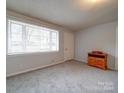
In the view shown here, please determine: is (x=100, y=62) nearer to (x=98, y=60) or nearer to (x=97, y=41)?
(x=98, y=60)

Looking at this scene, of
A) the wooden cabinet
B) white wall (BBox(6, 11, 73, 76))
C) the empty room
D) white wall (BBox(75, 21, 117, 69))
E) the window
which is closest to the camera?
the empty room

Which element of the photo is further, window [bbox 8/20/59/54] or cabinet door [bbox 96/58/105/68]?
cabinet door [bbox 96/58/105/68]

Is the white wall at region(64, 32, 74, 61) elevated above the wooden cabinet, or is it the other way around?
the white wall at region(64, 32, 74, 61)

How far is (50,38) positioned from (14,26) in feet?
6.48

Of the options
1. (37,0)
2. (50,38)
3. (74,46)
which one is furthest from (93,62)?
(37,0)

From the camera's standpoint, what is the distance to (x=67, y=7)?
3.15m

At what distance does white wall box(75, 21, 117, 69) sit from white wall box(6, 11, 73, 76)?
1497 millimetres

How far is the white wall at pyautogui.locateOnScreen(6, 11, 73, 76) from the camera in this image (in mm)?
3238

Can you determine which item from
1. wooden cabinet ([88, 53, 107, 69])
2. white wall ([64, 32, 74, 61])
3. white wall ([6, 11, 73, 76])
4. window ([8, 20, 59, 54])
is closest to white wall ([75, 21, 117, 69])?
white wall ([64, 32, 74, 61])

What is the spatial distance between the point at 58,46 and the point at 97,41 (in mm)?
2200

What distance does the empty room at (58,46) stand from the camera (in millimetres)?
2705

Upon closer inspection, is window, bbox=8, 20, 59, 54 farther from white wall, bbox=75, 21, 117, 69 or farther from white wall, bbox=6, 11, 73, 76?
Answer: white wall, bbox=75, 21, 117, 69

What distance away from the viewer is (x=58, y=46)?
17.9 feet

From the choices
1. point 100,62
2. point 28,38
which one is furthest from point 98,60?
point 28,38
